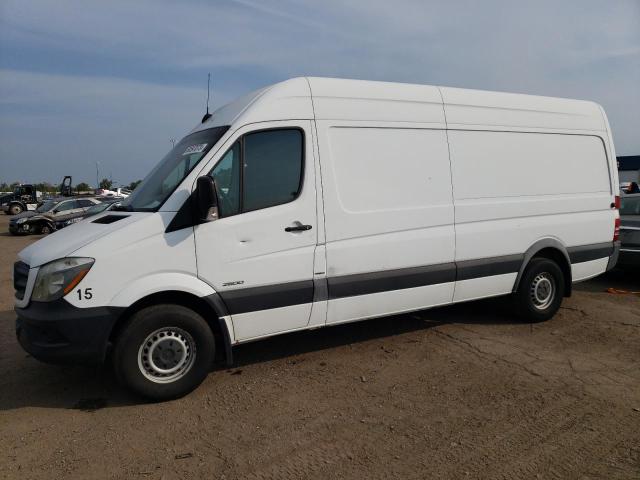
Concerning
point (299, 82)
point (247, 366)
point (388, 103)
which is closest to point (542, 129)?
point (388, 103)

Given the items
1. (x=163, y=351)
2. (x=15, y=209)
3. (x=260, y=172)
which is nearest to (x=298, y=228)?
(x=260, y=172)

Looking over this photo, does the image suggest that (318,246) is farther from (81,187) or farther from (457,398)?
(81,187)

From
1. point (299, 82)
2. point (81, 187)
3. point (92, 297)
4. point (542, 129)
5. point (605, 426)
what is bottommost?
point (605, 426)

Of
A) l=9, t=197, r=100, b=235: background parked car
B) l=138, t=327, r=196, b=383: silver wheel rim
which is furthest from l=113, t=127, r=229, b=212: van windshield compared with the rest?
l=9, t=197, r=100, b=235: background parked car

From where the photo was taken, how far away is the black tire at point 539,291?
239 inches

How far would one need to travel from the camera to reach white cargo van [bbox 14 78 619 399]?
4.02 m

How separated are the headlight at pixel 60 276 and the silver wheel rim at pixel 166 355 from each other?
0.71m

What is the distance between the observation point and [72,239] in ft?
13.7

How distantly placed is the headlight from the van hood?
0.06 meters

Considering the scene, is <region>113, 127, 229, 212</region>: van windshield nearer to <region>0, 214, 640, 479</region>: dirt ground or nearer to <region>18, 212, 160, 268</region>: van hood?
<region>18, 212, 160, 268</region>: van hood

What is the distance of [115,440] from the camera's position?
3639mm

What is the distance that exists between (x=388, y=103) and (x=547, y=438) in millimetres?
3248

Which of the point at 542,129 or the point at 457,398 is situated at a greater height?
the point at 542,129

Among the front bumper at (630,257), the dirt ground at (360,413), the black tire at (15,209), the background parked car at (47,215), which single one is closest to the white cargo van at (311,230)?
the dirt ground at (360,413)
